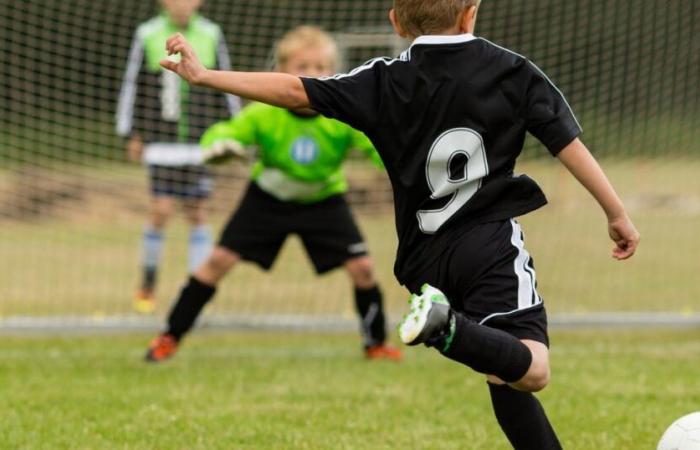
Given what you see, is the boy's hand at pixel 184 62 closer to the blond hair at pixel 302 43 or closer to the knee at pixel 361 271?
the blond hair at pixel 302 43

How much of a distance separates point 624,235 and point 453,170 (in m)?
0.48

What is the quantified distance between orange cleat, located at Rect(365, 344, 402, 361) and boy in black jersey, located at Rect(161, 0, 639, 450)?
Answer: 2.67 meters

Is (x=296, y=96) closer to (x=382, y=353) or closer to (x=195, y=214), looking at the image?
(x=382, y=353)

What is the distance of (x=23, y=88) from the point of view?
735 centimetres

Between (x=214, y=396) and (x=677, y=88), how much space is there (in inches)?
171

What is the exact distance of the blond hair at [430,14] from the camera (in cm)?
321

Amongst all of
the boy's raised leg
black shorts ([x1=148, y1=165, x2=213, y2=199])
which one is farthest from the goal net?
the boy's raised leg

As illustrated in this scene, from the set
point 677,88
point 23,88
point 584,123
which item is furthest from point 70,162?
point 677,88

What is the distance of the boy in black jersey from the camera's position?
3195 millimetres

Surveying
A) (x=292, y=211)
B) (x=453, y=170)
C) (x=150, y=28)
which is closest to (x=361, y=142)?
(x=292, y=211)

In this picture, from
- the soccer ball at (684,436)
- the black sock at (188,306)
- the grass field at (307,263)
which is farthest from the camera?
the grass field at (307,263)

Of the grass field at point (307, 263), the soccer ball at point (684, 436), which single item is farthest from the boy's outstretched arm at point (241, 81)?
the grass field at point (307, 263)

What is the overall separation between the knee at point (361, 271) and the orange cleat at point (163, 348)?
912 millimetres

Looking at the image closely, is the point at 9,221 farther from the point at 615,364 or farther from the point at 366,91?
the point at 366,91
